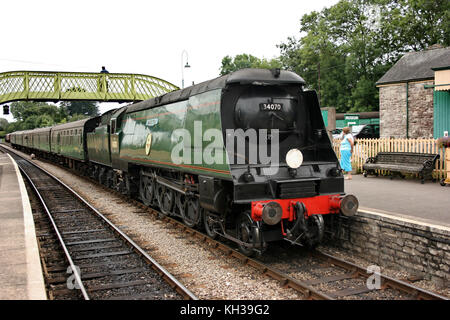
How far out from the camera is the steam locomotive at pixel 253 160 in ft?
20.3

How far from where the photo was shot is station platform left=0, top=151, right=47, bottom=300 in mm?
4824

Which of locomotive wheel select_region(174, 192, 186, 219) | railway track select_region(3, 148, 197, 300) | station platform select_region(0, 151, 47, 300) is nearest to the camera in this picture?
station platform select_region(0, 151, 47, 300)

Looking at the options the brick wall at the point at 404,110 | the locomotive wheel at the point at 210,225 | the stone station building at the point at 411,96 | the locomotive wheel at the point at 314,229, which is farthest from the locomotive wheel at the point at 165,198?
the brick wall at the point at 404,110

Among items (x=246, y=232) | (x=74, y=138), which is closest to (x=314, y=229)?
(x=246, y=232)

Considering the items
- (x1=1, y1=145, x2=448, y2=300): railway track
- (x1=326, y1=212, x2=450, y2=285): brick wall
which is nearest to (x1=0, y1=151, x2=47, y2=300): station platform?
(x1=1, y1=145, x2=448, y2=300): railway track

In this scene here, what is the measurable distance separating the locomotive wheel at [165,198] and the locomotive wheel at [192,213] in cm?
78

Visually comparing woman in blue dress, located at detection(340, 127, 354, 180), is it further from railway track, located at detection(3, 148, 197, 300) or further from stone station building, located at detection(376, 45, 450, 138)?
stone station building, located at detection(376, 45, 450, 138)

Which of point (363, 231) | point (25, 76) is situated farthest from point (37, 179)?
point (363, 231)

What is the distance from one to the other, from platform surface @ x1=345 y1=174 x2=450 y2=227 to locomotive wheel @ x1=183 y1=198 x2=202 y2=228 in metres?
3.06

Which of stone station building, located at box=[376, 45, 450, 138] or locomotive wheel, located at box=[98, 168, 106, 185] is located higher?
stone station building, located at box=[376, 45, 450, 138]

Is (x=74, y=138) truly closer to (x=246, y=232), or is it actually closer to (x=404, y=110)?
(x=246, y=232)

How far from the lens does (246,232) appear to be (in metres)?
6.31

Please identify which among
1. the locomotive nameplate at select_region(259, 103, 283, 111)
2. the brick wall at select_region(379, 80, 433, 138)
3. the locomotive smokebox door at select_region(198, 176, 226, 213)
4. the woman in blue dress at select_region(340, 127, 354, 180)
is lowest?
the locomotive smokebox door at select_region(198, 176, 226, 213)

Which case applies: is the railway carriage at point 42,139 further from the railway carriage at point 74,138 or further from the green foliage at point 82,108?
the green foliage at point 82,108
